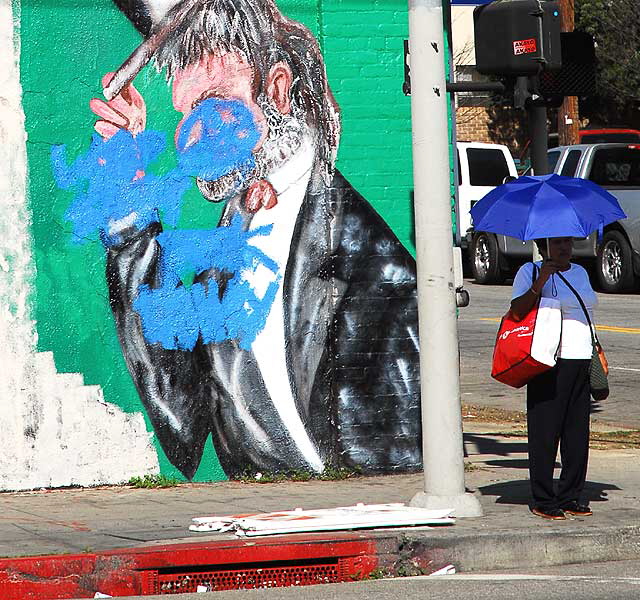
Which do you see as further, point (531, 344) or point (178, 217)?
point (178, 217)

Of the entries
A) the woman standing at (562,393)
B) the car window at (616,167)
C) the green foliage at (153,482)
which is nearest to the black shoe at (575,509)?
the woman standing at (562,393)

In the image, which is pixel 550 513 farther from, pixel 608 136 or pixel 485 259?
pixel 608 136

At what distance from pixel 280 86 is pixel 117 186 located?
1.27 m

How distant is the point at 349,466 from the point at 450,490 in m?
1.67

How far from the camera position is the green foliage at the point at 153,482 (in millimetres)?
9219

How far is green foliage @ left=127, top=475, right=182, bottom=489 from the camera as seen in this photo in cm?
922

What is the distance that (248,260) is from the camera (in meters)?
9.30

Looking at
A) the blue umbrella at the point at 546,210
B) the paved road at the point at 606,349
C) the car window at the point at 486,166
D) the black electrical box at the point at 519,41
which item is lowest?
the paved road at the point at 606,349

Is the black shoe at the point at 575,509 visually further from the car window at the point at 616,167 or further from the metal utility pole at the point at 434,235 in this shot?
the car window at the point at 616,167

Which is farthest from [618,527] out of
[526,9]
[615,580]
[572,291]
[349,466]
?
[526,9]

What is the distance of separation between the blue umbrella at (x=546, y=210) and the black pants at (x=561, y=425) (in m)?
0.77

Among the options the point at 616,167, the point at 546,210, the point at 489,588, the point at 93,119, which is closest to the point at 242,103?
the point at 93,119

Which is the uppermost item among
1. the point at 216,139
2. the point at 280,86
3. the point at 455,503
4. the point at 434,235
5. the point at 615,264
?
the point at 280,86

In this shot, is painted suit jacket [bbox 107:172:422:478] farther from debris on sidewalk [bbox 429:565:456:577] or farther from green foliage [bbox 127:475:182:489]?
debris on sidewalk [bbox 429:565:456:577]
